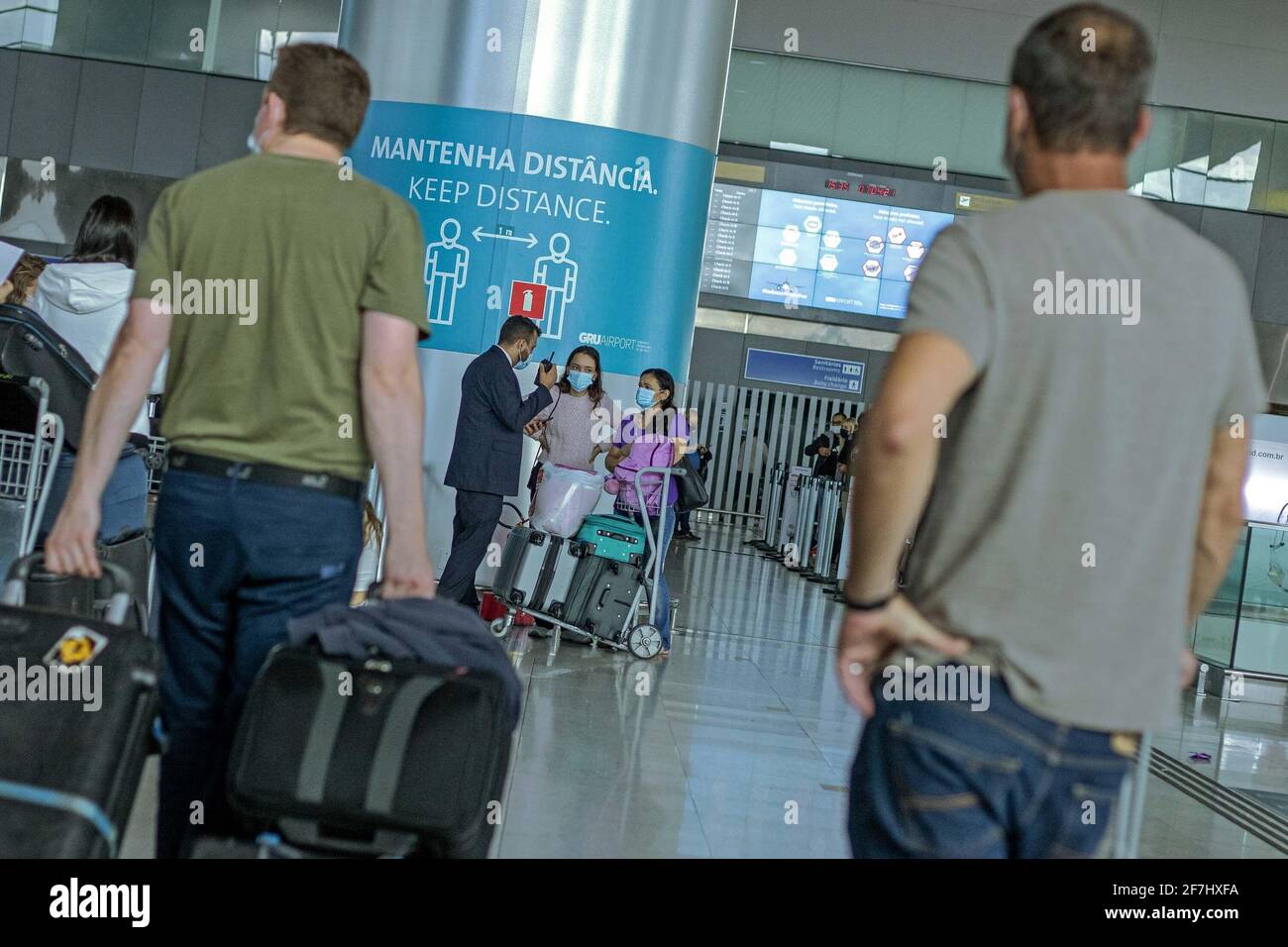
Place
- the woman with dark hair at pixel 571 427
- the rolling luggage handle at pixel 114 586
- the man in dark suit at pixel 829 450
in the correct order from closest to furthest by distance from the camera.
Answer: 1. the rolling luggage handle at pixel 114 586
2. the woman with dark hair at pixel 571 427
3. the man in dark suit at pixel 829 450

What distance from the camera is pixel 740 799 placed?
14.9 ft

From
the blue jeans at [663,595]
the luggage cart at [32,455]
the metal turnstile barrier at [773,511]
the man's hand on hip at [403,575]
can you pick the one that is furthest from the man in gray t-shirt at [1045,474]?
the metal turnstile barrier at [773,511]

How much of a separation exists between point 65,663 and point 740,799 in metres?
2.87

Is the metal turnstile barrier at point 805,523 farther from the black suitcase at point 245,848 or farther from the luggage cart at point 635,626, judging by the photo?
the black suitcase at point 245,848

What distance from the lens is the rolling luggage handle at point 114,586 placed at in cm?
229

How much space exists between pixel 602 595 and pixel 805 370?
11.7 metres

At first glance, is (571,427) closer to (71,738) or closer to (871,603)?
(71,738)

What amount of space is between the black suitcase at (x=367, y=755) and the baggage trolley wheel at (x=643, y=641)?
4.91 meters

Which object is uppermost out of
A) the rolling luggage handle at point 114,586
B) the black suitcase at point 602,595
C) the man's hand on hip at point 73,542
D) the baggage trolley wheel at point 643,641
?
the man's hand on hip at point 73,542

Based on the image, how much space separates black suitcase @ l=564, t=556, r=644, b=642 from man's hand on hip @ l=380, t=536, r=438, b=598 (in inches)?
185

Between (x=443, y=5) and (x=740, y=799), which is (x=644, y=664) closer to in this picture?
(x=740, y=799)

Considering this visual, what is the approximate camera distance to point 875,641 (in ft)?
5.54

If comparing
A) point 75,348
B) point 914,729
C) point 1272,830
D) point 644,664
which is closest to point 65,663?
point 914,729

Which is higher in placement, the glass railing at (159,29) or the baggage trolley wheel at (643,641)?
the glass railing at (159,29)
